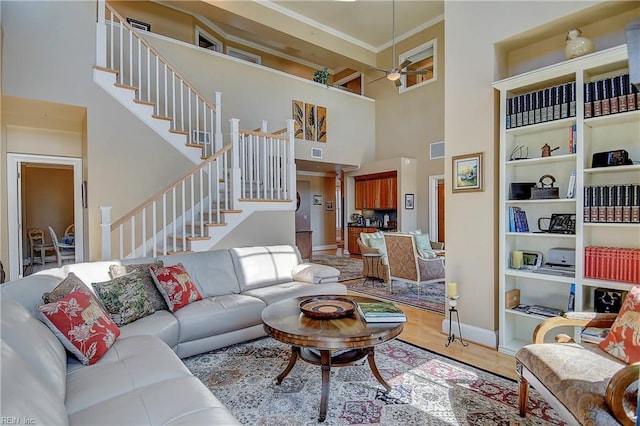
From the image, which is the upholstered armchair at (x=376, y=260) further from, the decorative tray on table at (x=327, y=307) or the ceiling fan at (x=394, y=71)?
the decorative tray on table at (x=327, y=307)

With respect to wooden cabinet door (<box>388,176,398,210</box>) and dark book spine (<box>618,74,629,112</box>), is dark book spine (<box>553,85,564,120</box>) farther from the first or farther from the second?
wooden cabinet door (<box>388,176,398,210</box>)

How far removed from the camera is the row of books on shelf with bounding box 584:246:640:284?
2418mm

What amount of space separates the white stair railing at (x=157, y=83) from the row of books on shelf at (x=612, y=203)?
4958 millimetres

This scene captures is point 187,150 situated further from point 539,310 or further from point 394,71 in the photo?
point 539,310

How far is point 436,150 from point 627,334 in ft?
21.2

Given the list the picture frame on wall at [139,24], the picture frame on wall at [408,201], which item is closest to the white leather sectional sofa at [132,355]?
the picture frame on wall at [408,201]

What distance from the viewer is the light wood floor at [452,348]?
9.03ft

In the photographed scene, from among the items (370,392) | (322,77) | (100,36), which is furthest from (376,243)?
(100,36)

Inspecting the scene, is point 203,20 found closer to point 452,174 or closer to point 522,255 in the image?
point 452,174

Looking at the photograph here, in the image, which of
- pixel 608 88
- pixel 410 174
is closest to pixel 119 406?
pixel 608 88

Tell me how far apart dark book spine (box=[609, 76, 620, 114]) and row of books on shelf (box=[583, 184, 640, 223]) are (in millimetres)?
571

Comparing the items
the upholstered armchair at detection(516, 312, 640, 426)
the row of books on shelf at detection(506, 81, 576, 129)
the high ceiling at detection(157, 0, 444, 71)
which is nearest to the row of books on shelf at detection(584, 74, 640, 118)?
the row of books on shelf at detection(506, 81, 576, 129)

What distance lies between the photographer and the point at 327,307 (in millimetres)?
2498

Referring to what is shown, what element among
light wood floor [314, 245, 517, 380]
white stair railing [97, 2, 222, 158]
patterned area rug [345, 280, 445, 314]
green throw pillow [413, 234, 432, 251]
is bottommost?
patterned area rug [345, 280, 445, 314]
